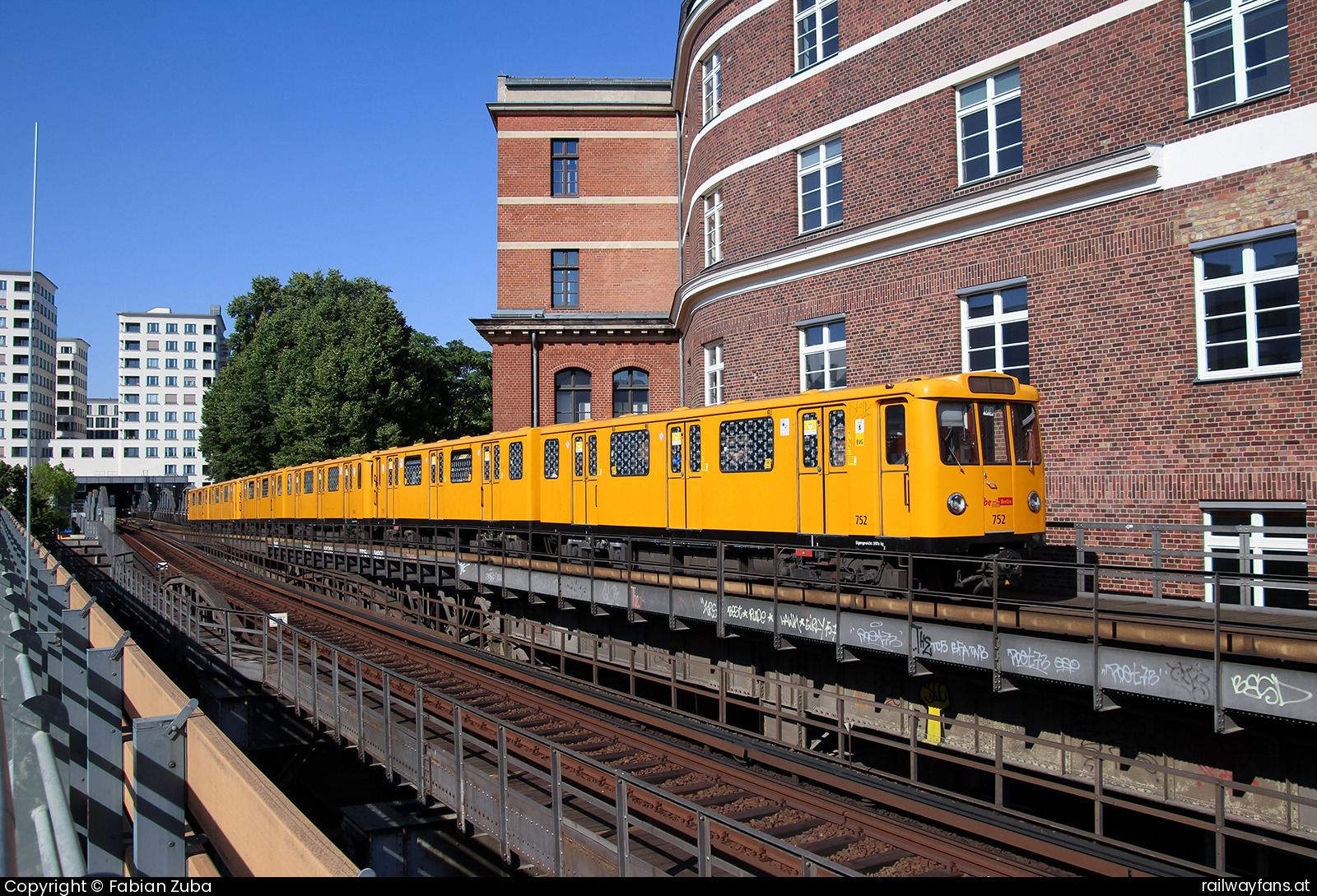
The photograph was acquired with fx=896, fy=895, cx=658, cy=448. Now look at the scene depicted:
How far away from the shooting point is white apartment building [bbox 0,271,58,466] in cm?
10250

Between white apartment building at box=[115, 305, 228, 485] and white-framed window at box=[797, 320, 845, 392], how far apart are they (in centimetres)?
10934

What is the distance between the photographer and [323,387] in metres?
42.3

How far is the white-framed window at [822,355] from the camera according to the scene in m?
19.1

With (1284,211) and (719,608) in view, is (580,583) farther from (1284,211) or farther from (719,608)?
(1284,211)

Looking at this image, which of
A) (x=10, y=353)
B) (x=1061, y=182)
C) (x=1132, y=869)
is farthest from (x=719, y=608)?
(x=10, y=353)

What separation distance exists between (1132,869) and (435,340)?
77.6 meters

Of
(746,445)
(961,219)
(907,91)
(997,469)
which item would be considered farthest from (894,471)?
(907,91)

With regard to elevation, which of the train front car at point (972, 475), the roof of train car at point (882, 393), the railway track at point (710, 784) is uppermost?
the roof of train car at point (882, 393)

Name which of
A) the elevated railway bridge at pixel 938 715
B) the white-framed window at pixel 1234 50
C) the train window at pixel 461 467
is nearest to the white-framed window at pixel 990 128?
the white-framed window at pixel 1234 50

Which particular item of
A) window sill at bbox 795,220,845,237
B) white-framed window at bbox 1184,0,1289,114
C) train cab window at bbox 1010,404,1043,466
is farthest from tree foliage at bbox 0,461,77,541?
white-framed window at bbox 1184,0,1289,114

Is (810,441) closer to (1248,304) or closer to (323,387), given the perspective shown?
(1248,304)

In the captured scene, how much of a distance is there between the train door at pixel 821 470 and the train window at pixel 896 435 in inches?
30.0

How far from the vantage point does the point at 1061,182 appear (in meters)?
14.7

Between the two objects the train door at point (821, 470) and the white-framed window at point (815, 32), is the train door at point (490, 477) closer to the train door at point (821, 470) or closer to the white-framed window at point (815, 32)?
the train door at point (821, 470)
